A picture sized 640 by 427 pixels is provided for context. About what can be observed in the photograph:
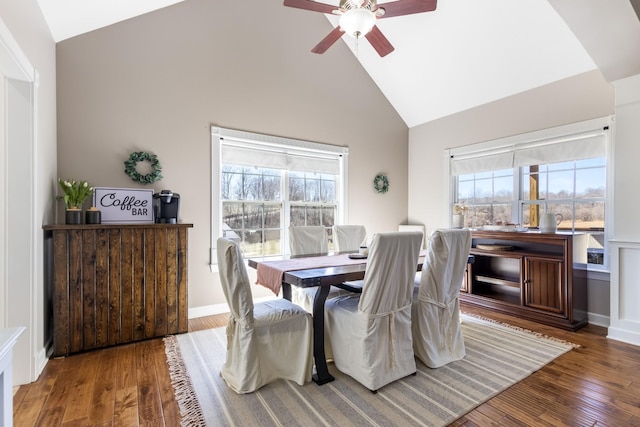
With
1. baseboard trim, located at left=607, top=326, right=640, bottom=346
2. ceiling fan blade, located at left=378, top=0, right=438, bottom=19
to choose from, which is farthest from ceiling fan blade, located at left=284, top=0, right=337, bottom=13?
baseboard trim, located at left=607, top=326, right=640, bottom=346

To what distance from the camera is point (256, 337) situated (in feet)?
6.89

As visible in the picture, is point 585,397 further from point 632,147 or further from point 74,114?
point 74,114

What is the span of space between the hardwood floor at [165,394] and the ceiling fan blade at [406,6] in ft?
8.72

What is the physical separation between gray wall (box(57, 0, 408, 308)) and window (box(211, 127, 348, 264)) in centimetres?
13

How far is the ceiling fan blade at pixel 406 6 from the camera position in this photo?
2257mm

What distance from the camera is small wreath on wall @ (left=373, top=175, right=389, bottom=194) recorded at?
498 cm

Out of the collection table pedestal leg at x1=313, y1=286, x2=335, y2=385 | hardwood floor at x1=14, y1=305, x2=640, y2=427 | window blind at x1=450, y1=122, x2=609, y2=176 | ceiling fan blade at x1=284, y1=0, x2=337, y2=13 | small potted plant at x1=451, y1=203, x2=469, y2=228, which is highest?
ceiling fan blade at x1=284, y1=0, x2=337, y2=13

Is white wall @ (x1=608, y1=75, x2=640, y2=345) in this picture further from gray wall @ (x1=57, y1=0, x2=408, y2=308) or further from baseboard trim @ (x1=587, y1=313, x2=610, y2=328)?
gray wall @ (x1=57, y1=0, x2=408, y2=308)

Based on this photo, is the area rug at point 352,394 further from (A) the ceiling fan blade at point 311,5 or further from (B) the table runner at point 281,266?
(A) the ceiling fan blade at point 311,5

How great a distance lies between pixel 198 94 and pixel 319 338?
2.89m

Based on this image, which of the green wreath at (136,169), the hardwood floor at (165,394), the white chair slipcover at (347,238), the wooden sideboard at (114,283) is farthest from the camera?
the white chair slipcover at (347,238)

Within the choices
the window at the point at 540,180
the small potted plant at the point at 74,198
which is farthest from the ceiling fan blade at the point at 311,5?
the window at the point at 540,180

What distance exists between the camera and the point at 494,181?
436 centimetres

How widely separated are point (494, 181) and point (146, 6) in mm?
4507
